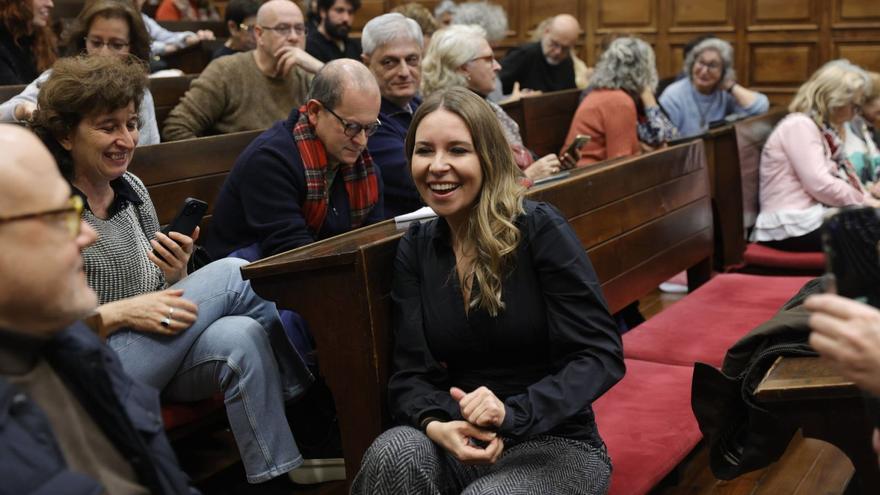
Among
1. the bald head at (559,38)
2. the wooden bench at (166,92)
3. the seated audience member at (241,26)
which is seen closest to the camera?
the wooden bench at (166,92)

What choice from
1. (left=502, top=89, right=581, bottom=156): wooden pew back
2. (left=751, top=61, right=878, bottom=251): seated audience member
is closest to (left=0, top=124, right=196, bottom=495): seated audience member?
(left=751, top=61, right=878, bottom=251): seated audience member

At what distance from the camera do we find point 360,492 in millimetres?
1977

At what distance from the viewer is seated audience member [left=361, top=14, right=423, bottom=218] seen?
3.28 metres

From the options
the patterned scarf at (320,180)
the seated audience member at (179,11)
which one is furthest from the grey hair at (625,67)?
the seated audience member at (179,11)

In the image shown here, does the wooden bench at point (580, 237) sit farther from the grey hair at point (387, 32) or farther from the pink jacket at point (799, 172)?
the grey hair at point (387, 32)

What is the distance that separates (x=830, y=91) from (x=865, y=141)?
614mm

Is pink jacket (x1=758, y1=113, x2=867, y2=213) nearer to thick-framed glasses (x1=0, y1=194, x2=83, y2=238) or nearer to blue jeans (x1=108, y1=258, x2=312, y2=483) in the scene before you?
blue jeans (x1=108, y1=258, x2=312, y2=483)

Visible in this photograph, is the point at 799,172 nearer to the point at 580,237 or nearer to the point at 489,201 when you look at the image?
the point at 580,237

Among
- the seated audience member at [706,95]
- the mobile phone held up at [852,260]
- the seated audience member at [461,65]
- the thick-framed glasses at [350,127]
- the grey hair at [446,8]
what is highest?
the grey hair at [446,8]

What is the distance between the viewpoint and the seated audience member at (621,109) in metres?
4.90

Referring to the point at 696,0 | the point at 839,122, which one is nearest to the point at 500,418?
the point at 839,122

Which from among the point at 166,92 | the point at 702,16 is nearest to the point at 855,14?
the point at 702,16

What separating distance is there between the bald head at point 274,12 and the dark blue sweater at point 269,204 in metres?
1.39

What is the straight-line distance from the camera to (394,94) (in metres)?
3.60
